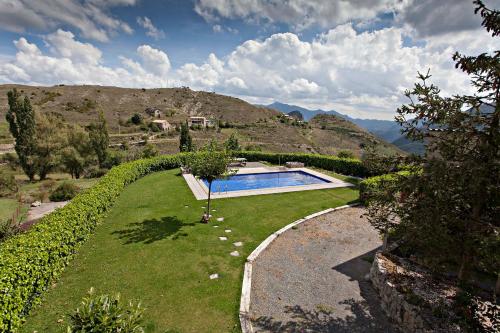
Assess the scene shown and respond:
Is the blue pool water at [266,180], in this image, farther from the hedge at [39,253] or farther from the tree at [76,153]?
the tree at [76,153]

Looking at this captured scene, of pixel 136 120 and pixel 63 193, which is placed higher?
pixel 136 120

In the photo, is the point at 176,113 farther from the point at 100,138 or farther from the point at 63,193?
the point at 63,193

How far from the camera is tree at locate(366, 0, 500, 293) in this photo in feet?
14.3

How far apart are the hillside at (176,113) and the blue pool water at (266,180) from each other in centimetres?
2977

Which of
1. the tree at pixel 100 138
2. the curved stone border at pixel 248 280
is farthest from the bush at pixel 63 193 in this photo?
the curved stone border at pixel 248 280

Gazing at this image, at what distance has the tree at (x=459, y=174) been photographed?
14.3 feet

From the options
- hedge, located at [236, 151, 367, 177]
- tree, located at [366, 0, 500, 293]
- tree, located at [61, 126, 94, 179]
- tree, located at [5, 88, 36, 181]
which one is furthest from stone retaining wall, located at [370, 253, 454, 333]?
tree, located at [61, 126, 94, 179]

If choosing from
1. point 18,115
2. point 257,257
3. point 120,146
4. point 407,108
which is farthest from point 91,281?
point 120,146

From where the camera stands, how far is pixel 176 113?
9994 centimetres

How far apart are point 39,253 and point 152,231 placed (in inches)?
189

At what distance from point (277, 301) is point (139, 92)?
4812 inches

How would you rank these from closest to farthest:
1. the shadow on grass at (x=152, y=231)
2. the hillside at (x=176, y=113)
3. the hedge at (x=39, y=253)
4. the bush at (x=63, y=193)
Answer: the hedge at (x=39, y=253)
the shadow on grass at (x=152, y=231)
the bush at (x=63, y=193)
the hillside at (x=176, y=113)

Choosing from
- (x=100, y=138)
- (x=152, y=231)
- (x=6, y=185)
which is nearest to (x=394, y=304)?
(x=152, y=231)

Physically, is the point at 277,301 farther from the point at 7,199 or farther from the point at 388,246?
the point at 7,199
